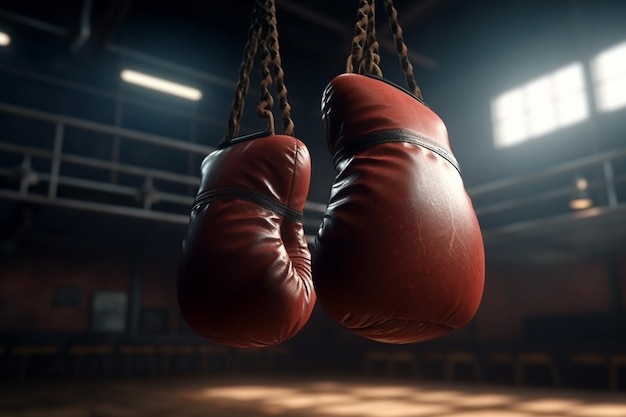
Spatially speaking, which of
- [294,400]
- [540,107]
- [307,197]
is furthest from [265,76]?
[540,107]

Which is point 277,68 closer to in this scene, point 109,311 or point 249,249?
point 249,249

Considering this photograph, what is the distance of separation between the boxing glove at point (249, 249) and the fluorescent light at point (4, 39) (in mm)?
7964

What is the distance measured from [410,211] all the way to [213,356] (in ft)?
28.0

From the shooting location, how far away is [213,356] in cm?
877

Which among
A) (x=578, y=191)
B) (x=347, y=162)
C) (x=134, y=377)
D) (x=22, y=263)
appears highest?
(x=578, y=191)

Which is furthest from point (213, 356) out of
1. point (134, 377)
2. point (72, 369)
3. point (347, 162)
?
point (347, 162)

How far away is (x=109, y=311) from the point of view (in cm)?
845

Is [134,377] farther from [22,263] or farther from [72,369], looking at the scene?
[22,263]

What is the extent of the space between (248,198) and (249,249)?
0.44 feet

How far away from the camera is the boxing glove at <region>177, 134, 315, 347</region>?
106 cm

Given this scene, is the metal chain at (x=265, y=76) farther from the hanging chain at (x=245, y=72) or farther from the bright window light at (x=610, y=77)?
the bright window light at (x=610, y=77)

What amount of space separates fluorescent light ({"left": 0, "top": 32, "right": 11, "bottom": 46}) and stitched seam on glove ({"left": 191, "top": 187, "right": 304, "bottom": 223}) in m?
8.01

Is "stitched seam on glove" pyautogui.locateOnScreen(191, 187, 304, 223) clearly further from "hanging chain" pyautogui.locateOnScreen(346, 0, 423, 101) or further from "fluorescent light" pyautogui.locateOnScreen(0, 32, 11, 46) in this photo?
"fluorescent light" pyautogui.locateOnScreen(0, 32, 11, 46)

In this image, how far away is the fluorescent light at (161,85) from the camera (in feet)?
28.1
